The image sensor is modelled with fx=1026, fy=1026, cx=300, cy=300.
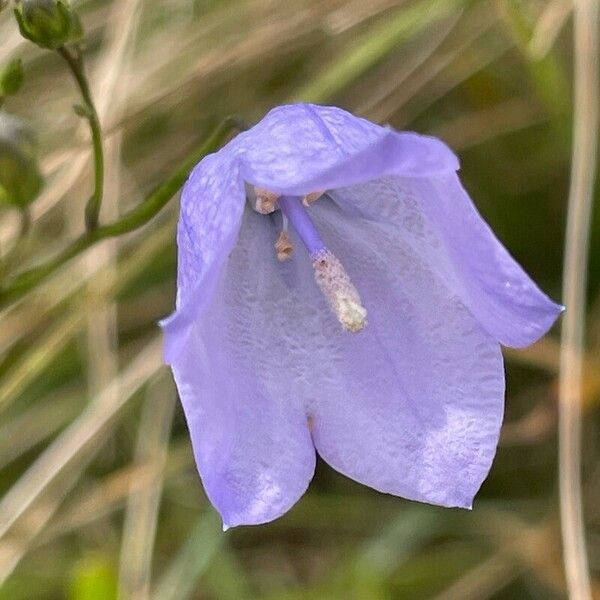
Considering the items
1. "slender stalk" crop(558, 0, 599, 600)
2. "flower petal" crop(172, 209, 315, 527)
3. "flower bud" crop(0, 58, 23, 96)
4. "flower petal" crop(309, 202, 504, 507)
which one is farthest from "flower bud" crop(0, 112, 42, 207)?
"slender stalk" crop(558, 0, 599, 600)

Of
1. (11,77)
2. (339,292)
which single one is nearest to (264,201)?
(339,292)

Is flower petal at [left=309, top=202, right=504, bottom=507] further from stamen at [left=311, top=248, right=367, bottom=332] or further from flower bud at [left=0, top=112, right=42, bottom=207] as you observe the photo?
flower bud at [left=0, top=112, right=42, bottom=207]

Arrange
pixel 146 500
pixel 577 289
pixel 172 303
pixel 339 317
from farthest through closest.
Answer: pixel 172 303 → pixel 146 500 → pixel 577 289 → pixel 339 317

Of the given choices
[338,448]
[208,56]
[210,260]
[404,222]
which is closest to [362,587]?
[338,448]

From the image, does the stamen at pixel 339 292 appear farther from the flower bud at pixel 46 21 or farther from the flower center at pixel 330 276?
the flower bud at pixel 46 21

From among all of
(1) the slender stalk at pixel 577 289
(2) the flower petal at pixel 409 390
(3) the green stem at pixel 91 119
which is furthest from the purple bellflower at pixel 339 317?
(1) the slender stalk at pixel 577 289

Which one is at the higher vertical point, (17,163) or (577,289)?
(17,163)

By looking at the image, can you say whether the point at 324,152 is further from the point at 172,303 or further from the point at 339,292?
the point at 172,303
